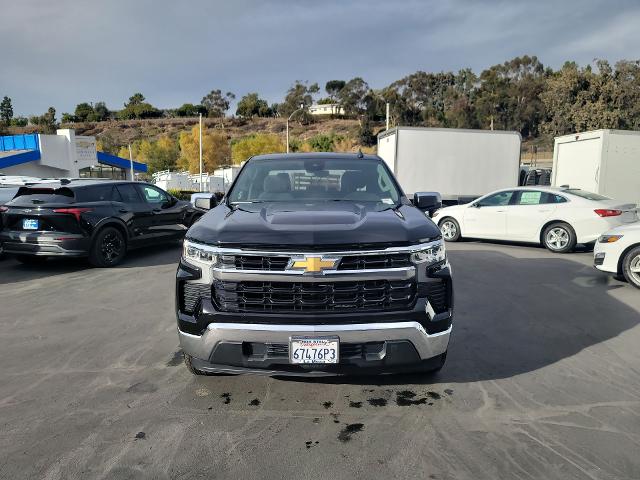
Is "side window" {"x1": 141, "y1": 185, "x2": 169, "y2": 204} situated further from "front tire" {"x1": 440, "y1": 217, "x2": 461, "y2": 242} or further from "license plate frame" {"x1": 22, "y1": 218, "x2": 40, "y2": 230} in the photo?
"front tire" {"x1": 440, "y1": 217, "x2": 461, "y2": 242}

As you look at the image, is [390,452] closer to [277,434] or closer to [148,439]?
[277,434]

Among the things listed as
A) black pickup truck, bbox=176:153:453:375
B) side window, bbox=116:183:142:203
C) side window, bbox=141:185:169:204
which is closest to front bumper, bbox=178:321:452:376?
black pickup truck, bbox=176:153:453:375

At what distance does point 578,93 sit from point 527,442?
4909 centimetres

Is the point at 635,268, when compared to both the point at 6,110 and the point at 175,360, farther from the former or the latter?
the point at 6,110

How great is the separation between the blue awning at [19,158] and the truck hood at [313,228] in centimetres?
3557

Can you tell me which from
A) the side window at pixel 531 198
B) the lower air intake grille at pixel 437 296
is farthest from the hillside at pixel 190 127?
the lower air intake grille at pixel 437 296

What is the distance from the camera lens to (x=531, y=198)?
35.5ft

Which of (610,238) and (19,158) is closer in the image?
(610,238)

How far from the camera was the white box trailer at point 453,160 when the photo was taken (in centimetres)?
1523

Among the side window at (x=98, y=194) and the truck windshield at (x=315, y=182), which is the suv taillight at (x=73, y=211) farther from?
the truck windshield at (x=315, y=182)

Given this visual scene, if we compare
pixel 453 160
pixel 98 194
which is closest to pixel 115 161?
pixel 453 160

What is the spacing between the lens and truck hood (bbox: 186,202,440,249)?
308cm

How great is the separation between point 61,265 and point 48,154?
32074mm

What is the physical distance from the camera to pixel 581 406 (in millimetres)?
3400
